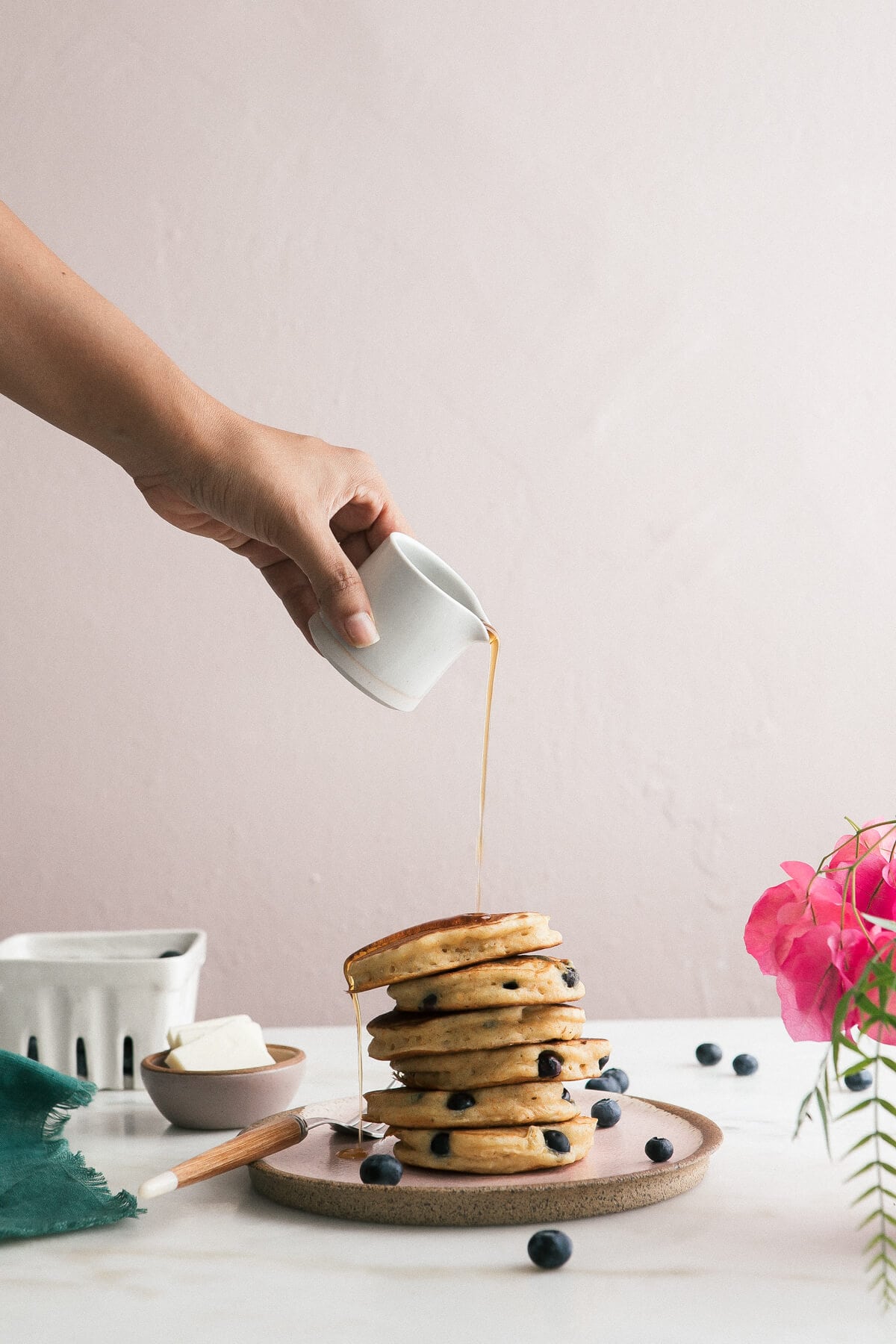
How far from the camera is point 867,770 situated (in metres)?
2.71

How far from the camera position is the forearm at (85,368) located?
1199 millimetres

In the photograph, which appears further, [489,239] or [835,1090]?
[489,239]

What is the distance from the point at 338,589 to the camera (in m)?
1.19

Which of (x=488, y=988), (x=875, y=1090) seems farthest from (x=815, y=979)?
(x=488, y=988)

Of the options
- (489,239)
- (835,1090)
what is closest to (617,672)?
(489,239)

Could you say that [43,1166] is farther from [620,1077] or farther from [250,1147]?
[620,1077]

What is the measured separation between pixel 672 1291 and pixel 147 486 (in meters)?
0.98

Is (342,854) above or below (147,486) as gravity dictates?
below

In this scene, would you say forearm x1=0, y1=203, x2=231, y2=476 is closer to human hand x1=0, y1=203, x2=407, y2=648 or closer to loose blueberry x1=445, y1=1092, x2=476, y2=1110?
human hand x1=0, y1=203, x2=407, y2=648

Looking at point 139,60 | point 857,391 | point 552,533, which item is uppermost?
point 139,60

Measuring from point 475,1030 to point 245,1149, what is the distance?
22cm

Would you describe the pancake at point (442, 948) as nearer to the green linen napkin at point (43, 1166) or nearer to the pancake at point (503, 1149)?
the pancake at point (503, 1149)

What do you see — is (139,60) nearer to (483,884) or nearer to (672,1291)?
(483,884)

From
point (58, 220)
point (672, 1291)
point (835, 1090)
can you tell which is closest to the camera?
point (672, 1291)
